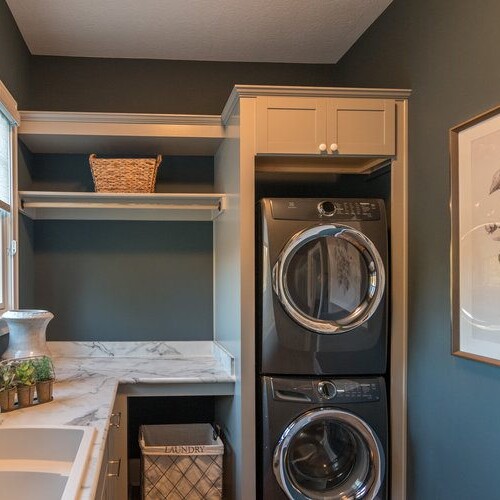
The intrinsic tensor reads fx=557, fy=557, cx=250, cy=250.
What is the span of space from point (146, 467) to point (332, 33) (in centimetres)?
248

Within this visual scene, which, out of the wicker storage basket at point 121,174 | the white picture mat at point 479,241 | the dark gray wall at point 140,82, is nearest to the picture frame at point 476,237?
the white picture mat at point 479,241

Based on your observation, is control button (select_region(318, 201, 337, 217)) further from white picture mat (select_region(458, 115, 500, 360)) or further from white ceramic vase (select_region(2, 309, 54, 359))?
white ceramic vase (select_region(2, 309, 54, 359))

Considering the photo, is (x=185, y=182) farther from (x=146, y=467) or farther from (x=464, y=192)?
(x=464, y=192)

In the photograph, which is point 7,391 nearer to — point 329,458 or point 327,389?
point 327,389

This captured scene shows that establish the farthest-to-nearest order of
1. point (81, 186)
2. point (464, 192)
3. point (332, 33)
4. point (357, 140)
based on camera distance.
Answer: point (81, 186) < point (332, 33) < point (357, 140) < point (464, 192)

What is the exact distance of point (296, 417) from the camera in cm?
245

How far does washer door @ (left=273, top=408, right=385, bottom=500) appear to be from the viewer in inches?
96.2

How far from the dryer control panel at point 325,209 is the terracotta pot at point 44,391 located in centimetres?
115

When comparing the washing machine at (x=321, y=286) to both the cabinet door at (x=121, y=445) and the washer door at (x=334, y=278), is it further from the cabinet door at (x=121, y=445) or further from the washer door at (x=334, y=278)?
the cabinet door at (x=121, y=445)

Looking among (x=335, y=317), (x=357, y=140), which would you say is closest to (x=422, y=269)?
(x=335, y=317)

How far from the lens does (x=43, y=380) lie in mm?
2180

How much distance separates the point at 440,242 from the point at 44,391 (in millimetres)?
1650

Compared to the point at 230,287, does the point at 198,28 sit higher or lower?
higher

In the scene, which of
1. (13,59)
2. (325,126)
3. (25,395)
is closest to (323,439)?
(25,395)
